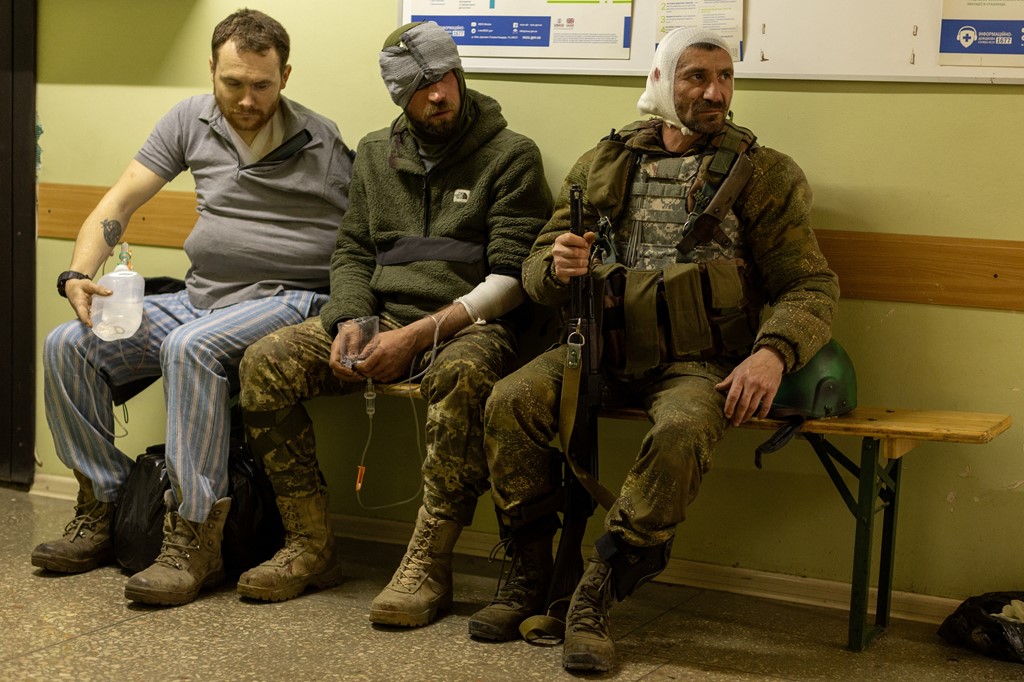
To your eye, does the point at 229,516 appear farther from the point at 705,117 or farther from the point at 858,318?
the point at 858,318

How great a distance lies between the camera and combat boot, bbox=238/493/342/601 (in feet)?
10.5

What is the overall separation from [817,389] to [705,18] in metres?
1.16

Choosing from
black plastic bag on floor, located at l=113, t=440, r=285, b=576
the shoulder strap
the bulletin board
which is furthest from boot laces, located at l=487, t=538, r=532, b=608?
the bulletin board

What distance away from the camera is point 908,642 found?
306 centimetres

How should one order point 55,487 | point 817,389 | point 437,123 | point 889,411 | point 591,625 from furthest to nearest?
1. point 55,487
2. point 437,123
3. point 889,411
4. point 817,389
5. point 591,625

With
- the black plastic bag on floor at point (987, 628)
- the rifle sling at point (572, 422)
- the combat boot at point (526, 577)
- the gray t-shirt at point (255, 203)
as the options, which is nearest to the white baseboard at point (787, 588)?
the black plastic bag on floor at point (987, 628)

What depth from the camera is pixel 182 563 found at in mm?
3188

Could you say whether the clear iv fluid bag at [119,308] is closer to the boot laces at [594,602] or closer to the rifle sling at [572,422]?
the rifle sling at [572,422]

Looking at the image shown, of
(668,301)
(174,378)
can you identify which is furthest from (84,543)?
(668,301)

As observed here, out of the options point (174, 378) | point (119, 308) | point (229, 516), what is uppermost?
point (119, 308)

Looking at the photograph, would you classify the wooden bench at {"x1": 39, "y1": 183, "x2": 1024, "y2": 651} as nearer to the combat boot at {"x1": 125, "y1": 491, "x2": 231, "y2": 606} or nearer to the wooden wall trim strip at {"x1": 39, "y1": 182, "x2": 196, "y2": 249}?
the combat boot at {"x1": 125, "y1": 491, "x2": 231, "y2": 606}

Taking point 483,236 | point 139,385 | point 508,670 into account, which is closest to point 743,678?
point 508,670

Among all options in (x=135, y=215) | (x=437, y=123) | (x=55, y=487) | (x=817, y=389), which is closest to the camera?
(x=817, y=389)

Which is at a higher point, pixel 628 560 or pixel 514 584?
pixel 628 560
